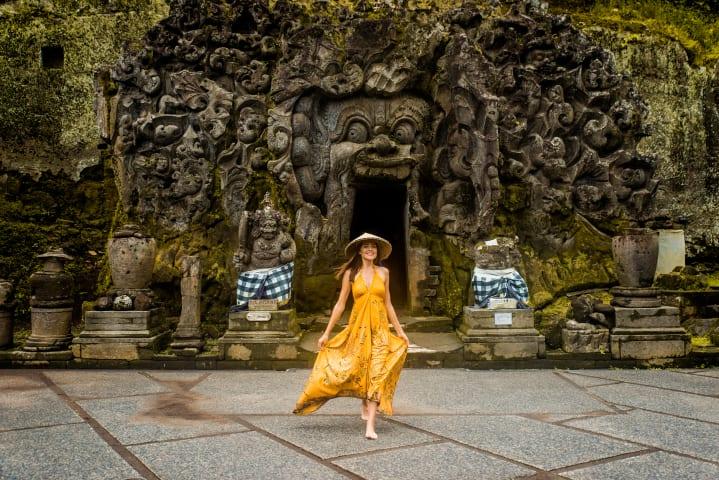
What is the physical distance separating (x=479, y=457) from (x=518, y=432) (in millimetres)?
763

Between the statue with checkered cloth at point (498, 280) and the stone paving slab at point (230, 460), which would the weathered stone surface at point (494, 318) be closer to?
the statue with checkered cloth at point (498, 280)

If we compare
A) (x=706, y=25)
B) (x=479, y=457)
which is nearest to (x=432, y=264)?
(x=479, y=457)

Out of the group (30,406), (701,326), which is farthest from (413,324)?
(30,406)

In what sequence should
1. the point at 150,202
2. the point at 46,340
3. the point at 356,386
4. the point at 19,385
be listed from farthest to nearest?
the point at 150,202, the point at 46,340, the point at 19,385, the point at 356,386

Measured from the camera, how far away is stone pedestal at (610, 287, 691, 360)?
7.77 meters

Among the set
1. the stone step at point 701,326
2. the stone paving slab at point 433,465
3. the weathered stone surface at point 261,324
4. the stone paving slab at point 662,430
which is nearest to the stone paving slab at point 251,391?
the weathered stone surface at point 261,324

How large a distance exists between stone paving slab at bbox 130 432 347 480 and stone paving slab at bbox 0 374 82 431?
1273mm

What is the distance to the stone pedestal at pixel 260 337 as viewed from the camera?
7.84 metres

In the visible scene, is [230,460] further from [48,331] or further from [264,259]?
[48,331]

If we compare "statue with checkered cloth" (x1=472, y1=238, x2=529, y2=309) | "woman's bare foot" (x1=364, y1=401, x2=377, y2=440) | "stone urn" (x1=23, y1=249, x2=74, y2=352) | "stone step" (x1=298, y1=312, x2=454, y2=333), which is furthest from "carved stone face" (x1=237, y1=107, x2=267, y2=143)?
"woman's bare foot" (x1=364, y1=401, x2=377, y2=440)

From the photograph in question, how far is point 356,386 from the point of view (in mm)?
4590

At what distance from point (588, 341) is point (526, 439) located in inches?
146

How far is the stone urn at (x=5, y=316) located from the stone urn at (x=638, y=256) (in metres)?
8.00

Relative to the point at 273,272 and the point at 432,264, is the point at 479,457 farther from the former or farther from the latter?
the point at 432,264
